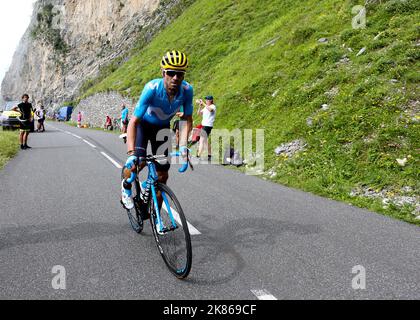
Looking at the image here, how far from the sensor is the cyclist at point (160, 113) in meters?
4.16

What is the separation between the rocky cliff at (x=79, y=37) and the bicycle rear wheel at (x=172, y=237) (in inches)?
1703

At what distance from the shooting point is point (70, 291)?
3434mm

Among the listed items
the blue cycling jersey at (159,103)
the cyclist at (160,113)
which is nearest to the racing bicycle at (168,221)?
the cyclist at (160,113)

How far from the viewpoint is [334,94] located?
38.1ft

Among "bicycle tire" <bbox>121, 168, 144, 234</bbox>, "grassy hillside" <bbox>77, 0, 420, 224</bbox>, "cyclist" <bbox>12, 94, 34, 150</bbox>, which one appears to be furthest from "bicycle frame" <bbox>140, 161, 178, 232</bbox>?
"cyclist" <bbox>12, 94, 34, 150</bbox>

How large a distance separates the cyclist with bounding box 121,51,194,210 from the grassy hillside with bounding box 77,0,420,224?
A: 4037 mm

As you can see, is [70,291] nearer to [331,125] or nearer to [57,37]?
[331,125]

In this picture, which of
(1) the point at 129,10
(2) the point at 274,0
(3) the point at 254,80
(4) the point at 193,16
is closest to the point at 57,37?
(1) the point at 129,10

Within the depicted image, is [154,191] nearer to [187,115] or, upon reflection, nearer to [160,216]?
[160,216]

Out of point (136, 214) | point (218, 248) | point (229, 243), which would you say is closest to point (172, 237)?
point (218, 248)

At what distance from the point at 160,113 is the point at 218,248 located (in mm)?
1910

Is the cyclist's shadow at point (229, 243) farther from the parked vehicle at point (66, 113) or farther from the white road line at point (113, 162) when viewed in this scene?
the parked vehicle at point (66, 113)

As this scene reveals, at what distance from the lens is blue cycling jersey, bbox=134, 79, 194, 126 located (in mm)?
4312

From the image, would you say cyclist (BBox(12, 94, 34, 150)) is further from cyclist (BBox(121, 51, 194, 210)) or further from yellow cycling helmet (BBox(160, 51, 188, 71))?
yellow cycling helmet (BBox(160, 51, 188, 71))
